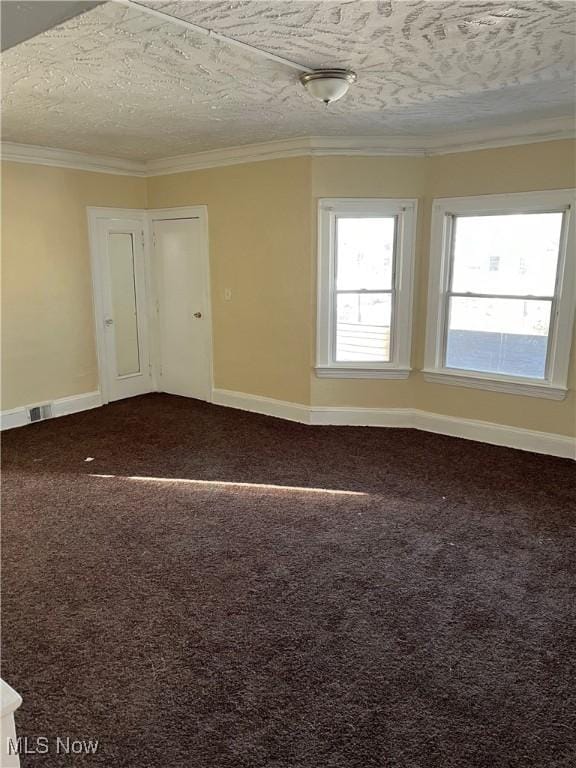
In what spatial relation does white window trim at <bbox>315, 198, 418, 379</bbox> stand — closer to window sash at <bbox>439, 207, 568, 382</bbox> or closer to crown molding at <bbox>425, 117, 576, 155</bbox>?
window sash at <bbox>439, 207, 568, 382</bbox>

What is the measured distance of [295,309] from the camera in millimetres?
5090

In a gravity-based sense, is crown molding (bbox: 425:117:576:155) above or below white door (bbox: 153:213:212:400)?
above

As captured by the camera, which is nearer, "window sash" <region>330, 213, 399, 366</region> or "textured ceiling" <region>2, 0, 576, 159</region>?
"textured ceiling" <region>2, 0, 576, 159</region>

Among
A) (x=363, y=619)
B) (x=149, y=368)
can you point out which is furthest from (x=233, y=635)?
(x=149, y=368)

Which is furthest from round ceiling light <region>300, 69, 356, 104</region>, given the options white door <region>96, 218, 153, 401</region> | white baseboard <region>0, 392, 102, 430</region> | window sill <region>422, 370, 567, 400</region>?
white baseboard <region>0, 392, 102, 430</region>

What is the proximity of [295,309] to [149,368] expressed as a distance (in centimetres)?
219

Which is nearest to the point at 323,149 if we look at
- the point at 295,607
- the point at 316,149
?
the point at 316,149

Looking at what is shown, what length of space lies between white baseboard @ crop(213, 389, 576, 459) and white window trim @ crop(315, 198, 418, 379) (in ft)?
1.17

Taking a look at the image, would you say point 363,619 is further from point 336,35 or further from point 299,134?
point 299,134

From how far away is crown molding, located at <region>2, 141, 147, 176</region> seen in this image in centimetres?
Answer: 480

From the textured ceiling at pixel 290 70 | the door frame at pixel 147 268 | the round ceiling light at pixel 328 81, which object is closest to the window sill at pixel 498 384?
the textured ceiling at pixel 290 70

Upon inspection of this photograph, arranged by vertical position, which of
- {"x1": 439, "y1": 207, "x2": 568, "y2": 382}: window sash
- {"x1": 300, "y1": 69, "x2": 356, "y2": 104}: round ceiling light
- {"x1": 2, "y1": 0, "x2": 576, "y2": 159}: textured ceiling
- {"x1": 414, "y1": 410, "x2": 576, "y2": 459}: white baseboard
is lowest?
{"x1": 414, "y1": 410, "x2": 576, "y2": 459}: white baseboard

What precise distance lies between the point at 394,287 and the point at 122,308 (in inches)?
118

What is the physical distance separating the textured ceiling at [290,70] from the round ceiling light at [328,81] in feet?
0.24
